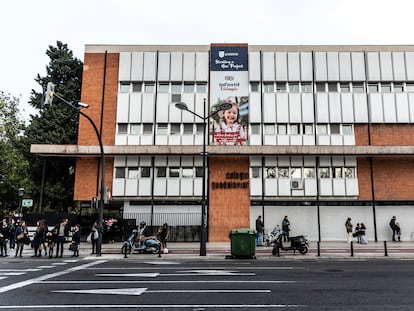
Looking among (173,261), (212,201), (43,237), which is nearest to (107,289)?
(173,261)

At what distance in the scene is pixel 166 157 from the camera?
2584cm

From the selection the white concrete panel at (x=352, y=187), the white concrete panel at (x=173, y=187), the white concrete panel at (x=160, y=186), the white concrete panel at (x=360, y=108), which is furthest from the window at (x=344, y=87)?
the white concrete panel at (x=160, y=186)

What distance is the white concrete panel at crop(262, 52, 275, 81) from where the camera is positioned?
87.4 ft

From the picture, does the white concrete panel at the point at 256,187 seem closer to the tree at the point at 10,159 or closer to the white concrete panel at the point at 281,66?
the white concrete panel at the point at 281,66

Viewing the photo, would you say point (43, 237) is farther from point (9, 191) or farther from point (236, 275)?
point (9, 191)

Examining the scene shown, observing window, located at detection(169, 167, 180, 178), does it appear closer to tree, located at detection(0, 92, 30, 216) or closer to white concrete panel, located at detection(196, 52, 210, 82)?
white concrete panel, located at detection(196, 52, 210, 82)

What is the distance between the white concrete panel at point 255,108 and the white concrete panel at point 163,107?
574 centimetres

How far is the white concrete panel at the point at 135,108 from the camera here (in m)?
26.4

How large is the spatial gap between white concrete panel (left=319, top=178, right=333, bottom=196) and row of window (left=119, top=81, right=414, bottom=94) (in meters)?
7.06

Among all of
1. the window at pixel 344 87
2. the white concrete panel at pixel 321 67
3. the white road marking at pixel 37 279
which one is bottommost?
the white road marking at pixel 37 279

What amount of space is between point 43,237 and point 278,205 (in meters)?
16.0

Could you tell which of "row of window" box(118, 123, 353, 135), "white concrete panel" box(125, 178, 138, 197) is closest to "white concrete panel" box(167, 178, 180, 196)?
"white concrete panel" box(125, 178, 138, 197)

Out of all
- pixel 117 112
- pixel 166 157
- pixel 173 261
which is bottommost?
pixel 173 261

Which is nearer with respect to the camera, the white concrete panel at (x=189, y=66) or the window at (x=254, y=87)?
the window at (x=254, y=87)
